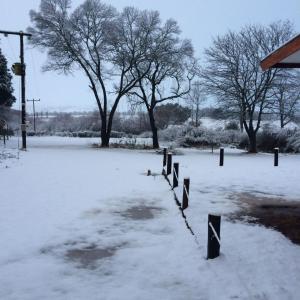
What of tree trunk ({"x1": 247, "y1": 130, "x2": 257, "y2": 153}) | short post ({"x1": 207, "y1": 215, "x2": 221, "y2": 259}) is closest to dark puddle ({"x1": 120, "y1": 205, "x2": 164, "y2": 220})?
short post ({"x1": 207, "y1": 215, "x2": 221, "y2": 259})

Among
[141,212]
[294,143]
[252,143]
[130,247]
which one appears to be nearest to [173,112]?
[294,143]

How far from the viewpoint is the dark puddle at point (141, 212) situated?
8.76 meters

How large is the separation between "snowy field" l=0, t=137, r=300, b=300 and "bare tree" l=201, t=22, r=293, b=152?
19.2 meters

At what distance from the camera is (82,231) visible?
7.53 m

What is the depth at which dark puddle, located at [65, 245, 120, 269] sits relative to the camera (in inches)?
232

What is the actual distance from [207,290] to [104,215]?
4.19 meters

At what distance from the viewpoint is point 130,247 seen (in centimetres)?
666

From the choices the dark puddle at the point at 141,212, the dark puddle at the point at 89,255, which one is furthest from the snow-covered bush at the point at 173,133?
the dark puddle at the point at 89,255

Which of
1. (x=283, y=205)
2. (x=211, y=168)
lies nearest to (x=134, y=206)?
(x=283, y=205)

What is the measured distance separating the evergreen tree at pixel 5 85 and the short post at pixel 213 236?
34682 mm

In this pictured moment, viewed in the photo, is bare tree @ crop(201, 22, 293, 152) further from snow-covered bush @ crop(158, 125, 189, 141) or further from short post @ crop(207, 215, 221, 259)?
short post @ crop(207, 215, 221, 259)

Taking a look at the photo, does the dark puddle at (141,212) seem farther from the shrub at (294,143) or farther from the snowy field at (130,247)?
the shrub at (294,143)

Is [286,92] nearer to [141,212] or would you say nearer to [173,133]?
[173,133]

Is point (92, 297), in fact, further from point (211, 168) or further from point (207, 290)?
point (211, 168)
